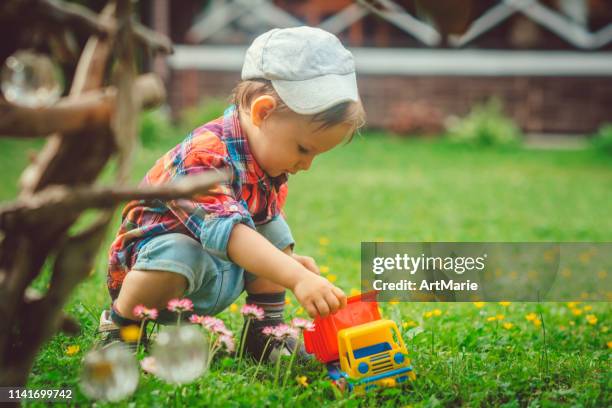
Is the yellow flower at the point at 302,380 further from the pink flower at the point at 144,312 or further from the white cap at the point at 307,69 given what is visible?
the white cap at the point at 307,69

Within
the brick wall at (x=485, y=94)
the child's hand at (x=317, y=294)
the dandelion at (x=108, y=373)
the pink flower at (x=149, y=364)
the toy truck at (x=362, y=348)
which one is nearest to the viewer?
the dandelion at (x=108, y=373)

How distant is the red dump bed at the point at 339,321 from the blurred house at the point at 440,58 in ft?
43.5

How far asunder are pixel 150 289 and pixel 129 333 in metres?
0.16

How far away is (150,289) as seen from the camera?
6.75 ft

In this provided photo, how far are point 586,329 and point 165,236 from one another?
1778mm

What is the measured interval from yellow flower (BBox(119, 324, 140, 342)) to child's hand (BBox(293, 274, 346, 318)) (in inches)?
17.9

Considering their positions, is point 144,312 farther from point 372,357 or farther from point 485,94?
point 485,94

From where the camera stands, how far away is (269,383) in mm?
1955

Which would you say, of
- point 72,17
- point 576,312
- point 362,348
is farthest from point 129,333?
point 576,312

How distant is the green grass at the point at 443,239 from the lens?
194 centimetres

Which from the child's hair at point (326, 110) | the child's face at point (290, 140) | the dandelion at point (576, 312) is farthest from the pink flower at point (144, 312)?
the dandelion at point (576, 312)

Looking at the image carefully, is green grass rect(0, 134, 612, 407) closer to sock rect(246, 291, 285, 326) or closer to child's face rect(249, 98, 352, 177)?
sock rect(246, 291, 285, 326)

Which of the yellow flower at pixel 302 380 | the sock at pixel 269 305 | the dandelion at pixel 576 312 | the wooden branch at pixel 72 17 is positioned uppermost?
the wooden branch at pixel 72 17

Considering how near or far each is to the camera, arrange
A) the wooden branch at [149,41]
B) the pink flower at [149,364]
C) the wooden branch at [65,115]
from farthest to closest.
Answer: the pink flower at [149,364], the wooden branch at [149,41], the wooden branch at [65,115]
